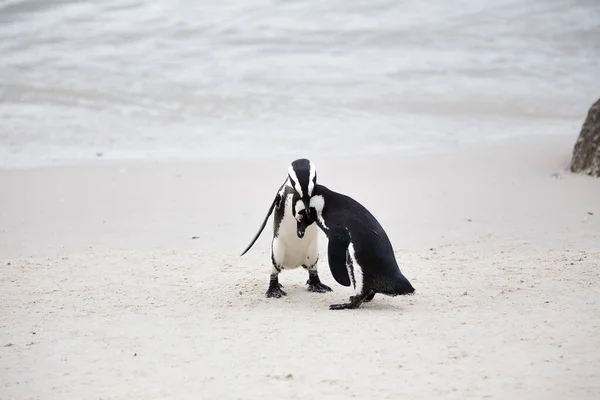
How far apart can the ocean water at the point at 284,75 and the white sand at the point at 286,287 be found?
66.5 inches

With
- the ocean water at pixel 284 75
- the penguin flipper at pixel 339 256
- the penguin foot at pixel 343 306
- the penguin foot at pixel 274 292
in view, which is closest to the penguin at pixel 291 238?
the penguin foot at pixel 274 292

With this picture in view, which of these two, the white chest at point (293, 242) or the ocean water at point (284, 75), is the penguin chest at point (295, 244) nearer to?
the white chest at point (293, 242)

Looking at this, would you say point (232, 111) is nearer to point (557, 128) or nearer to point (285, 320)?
point (557, 128)

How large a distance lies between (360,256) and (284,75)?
9307 mm

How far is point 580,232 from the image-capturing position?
5.96 metres

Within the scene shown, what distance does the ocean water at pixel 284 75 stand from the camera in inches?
398

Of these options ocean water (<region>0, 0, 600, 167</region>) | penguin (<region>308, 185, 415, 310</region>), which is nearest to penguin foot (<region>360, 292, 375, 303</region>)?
penguin (<region>308, 185, 415, 310</region>)

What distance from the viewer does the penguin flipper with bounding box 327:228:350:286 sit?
13.7 feet

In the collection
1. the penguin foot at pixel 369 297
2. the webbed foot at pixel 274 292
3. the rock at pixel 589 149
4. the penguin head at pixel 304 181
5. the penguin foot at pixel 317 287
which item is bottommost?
the penguin foot at pixel 317 287

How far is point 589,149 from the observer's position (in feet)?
24.7

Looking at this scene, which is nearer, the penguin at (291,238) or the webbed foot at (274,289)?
the penguin at (291,238)

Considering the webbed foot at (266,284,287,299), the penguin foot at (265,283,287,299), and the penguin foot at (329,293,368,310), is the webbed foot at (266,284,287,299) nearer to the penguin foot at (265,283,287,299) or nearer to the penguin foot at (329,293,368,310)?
the penguin foot at (265,283,287,299)

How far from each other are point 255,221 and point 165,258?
1.23m

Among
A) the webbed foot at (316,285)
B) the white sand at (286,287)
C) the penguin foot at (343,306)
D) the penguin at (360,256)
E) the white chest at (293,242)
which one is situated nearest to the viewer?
the white sand at (286,287)
